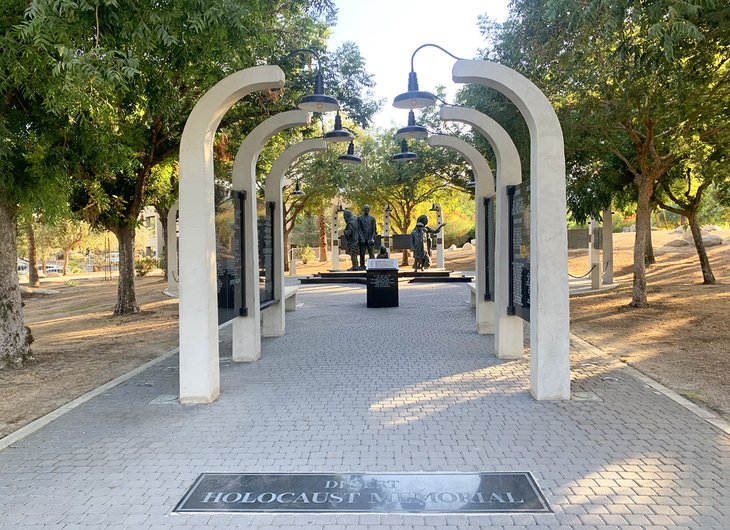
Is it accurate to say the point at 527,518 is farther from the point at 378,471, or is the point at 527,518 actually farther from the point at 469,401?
the point at 469,401

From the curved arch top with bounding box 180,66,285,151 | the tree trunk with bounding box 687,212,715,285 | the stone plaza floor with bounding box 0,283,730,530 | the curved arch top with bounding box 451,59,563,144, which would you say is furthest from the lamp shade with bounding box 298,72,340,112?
the tree trunk with bounding box 687,212,715,285

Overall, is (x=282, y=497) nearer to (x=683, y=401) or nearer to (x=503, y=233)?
(x=683, y=401)

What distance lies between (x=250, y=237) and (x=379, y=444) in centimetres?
437

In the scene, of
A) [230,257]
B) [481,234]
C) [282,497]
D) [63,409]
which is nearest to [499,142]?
[481,234]

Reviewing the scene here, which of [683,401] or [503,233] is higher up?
[503,233]

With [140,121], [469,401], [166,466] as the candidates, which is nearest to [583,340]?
[469,401]

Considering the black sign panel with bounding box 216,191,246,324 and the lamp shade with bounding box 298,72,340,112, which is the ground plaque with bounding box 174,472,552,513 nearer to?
the black sign panel with bounding box 216,191,246,324

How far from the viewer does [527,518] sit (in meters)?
3.35

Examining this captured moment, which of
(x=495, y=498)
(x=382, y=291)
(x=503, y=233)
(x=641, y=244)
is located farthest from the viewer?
(x=382, y=291)

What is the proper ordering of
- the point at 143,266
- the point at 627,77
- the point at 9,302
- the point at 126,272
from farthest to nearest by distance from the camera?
the point at 143,266 → the point at 126,272 → the point at 627,77 → the point at 9,302

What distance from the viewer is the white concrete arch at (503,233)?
776 centimetres

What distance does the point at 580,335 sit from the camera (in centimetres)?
1016

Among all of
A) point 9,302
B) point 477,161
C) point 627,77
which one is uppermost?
point 627,77

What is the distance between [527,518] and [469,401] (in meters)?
2.53
